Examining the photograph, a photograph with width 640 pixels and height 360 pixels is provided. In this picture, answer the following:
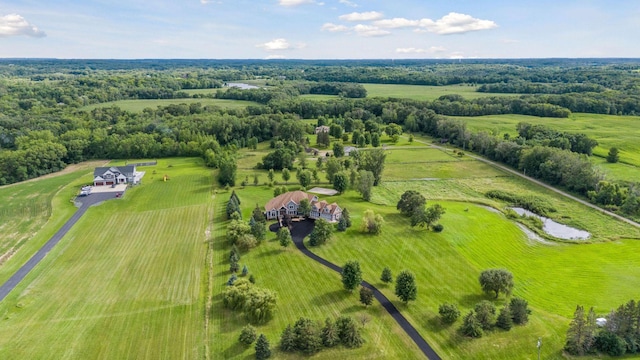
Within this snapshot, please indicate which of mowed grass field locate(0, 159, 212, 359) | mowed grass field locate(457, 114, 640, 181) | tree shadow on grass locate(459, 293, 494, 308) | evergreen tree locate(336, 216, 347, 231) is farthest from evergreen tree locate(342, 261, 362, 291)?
mowed grass field locate(457, 114, 640, 181)

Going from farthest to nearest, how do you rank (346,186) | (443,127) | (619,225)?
(443,127)
(346,186)
(619,225)

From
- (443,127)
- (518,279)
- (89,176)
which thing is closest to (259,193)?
(89,176)

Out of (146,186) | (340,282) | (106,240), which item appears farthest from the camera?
(146,186)

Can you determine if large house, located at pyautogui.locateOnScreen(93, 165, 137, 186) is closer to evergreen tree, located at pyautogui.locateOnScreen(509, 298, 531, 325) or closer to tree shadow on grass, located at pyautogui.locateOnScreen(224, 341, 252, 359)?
tree shadow on grass, located at pyautogui.locateOnScreen(224, 341, 252, 359)

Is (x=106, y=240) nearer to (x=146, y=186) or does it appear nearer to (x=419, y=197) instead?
(x=146, y=186)

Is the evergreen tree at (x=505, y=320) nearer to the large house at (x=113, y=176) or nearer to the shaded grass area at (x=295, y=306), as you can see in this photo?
the shaded grass area at (x=295, y=306)

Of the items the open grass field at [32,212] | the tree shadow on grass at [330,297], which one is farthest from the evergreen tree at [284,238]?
the open grass field at [32,212]
